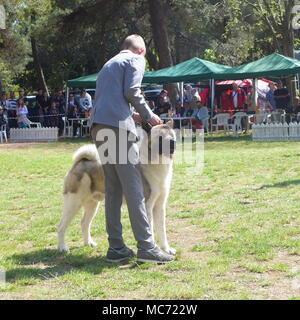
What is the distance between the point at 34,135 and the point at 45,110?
2575mm

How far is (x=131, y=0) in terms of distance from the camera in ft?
88.2

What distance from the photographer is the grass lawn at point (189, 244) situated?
433cm

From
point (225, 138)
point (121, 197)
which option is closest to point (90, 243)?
point (121, 197)

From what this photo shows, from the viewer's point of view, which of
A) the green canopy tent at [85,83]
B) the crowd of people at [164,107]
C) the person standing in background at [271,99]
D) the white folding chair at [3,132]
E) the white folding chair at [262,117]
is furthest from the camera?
the white folding chair at [3,132]

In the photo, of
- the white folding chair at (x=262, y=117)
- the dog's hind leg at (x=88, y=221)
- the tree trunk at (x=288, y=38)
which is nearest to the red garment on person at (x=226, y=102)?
the tree trunk at (x=288, y=38)

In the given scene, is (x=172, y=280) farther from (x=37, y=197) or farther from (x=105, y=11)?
(x=105, y=11)

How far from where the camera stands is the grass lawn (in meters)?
4.33

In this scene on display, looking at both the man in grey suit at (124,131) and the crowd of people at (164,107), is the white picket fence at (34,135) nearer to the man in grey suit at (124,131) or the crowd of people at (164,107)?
the crowd of people at (164,107)

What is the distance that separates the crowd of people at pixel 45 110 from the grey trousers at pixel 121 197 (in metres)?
18.1

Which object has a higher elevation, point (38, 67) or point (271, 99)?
point (38, 67)

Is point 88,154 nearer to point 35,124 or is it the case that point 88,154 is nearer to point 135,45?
point 135,45

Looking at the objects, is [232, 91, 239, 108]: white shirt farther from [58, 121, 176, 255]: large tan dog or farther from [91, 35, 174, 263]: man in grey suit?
[91, 35, 174, 263]: man in grey suit

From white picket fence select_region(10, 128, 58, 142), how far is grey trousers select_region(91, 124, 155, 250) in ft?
56.9

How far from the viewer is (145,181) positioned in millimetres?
5359
